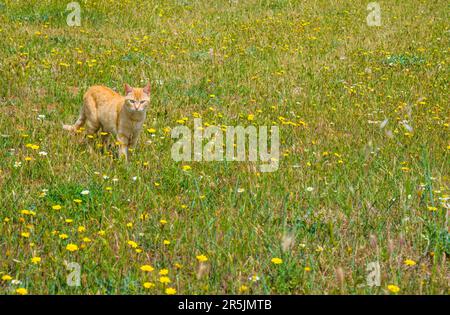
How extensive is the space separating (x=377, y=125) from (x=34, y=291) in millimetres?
5666

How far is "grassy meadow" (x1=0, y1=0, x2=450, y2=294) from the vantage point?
4.30 metres

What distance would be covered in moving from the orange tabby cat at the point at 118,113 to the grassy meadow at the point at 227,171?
19 cm

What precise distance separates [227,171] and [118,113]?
168 centimetres

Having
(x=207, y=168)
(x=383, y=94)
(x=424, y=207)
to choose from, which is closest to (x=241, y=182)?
(x=207, y=168)

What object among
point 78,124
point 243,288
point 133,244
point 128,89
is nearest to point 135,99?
point 128,89

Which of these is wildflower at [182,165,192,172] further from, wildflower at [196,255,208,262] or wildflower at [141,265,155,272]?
wildflower at [141,265,155,272]

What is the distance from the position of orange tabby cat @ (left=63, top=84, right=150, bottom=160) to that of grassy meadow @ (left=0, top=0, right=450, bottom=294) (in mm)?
192

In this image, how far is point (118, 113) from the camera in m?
7.20

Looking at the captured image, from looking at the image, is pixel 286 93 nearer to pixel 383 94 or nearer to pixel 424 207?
pixel 383 94

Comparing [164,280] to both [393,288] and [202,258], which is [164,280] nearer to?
[202,258]

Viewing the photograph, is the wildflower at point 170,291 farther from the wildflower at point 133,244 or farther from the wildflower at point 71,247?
the wildflower at point 71,247

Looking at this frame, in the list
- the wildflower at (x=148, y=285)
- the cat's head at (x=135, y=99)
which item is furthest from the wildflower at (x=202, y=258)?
the cat's head at (x=135, y=99)

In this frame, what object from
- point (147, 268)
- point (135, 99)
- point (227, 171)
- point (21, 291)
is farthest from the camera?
point (135, 99)

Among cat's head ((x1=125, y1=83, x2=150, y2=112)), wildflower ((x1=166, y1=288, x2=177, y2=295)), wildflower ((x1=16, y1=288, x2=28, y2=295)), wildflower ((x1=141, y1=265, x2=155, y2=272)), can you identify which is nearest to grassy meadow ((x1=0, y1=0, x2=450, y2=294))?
wildflower ((x1=141, y1=265, x2=155, y2=272))
